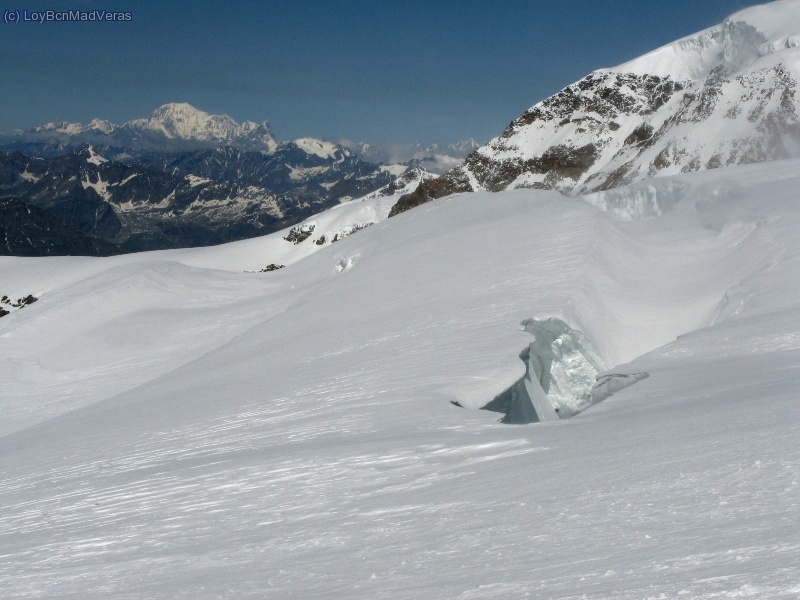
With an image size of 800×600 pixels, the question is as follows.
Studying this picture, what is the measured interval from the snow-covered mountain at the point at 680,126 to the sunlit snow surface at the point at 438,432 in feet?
429

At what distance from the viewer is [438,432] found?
9281 millimetres

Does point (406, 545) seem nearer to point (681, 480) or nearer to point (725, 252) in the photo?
Answer: point (681, 480)

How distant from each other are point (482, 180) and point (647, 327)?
172467 mm

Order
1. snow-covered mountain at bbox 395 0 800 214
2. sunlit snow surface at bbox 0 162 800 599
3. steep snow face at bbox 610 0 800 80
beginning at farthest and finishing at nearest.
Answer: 1. steep snow face at bbox 610 0 800 80
2. snow-covered mountain at bbox 395 0 800 214
3. sunlit snow surface at bbox 0 162 800 599

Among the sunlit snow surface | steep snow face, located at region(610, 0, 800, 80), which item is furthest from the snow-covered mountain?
the sunlit snow surface

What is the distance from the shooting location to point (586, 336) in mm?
14656

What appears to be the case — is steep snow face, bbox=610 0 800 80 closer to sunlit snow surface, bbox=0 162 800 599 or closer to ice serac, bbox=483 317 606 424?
sunlit snow surface, bbox=0 162 800 599

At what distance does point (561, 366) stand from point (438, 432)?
596 cm

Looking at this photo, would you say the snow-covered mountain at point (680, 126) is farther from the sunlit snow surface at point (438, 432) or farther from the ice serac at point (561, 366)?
the ice serac at point (561, 366)

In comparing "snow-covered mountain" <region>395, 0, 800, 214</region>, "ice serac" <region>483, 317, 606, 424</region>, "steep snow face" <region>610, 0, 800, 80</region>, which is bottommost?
"ice serac" <region>483, 317, 606, 424</region>

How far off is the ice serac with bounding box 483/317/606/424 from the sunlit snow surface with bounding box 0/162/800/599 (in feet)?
1.80

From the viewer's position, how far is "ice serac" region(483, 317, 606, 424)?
1381cm

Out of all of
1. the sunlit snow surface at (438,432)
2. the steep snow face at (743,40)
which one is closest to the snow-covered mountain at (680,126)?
the steep snow face at (743,40)

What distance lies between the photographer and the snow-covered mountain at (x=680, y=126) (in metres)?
141
